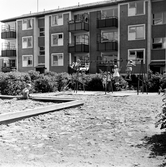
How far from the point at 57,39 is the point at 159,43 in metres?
14.4

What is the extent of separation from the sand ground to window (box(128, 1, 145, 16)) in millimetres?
26361

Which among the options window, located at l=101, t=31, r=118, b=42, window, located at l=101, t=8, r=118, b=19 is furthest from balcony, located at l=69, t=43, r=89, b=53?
window, located at l=101, t=8, r=118, b=19

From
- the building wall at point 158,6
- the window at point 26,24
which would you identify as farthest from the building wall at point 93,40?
the window at point 26,24

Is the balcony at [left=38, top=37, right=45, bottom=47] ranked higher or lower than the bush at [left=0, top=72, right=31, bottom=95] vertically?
higher

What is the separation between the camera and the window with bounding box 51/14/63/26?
39062 millimetres

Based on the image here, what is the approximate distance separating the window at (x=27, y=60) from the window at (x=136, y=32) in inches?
635

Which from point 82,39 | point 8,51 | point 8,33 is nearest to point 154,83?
point 82,39

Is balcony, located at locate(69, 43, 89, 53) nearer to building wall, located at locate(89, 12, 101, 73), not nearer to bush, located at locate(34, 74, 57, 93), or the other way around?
building wall, located at locate(89, 12, 101, 73)

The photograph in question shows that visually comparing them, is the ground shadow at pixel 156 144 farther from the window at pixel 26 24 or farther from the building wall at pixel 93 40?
the window at pixel 26 24

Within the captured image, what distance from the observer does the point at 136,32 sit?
1310 inches

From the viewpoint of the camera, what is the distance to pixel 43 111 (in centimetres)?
832

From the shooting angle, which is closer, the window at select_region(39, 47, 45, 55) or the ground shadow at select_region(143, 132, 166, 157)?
the ground shadow at select_region(143, 132, 166, 157)

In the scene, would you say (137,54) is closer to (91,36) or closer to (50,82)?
(91,36)

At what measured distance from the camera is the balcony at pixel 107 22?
34094mm
